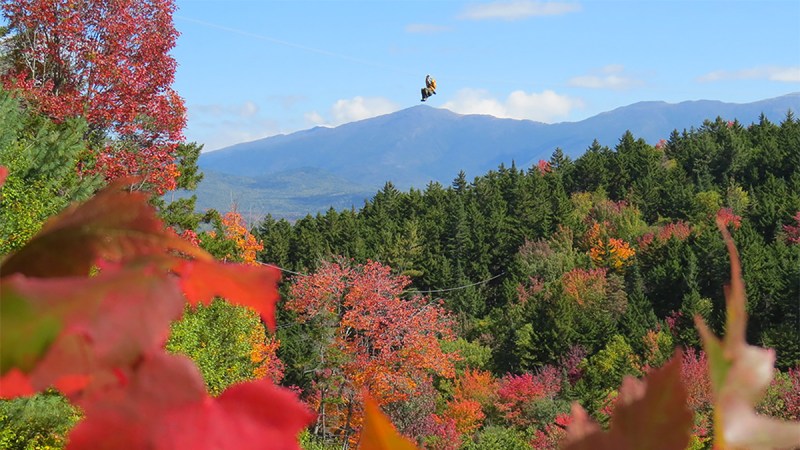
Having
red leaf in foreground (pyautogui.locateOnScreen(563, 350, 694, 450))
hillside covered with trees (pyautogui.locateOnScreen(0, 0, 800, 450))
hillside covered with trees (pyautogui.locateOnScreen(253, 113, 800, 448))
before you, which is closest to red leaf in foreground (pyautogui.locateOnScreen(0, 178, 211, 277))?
hillside covered with trees (pyautogui.locateOnScreen(0, 0, 800, 450))

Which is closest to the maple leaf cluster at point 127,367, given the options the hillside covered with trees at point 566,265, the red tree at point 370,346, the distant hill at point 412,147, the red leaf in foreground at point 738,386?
the red leaf in foreground at point 738,386

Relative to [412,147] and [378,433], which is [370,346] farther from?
[412,147]

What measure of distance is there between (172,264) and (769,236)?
24042 millimetres

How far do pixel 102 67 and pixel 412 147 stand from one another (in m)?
162

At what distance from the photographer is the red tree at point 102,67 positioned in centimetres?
887

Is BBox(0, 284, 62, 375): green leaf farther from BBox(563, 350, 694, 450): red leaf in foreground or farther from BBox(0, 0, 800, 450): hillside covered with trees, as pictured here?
BBox(563, 350, 694, 450): red leaf in foreground

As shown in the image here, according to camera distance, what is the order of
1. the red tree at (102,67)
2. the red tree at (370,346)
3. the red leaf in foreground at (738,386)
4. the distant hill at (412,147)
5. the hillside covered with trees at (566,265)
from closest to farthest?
the red leaf in foreground at (738,386) < the red tree at (102,67) < the red tree at (370,346) < the hillside covered with trees at (566,265) < the distant hill at (412,147)

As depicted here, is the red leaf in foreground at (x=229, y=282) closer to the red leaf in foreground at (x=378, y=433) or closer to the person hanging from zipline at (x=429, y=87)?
the red leaf in foreground at (x=378, y=433)

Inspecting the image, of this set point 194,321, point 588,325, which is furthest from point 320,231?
point 194,321

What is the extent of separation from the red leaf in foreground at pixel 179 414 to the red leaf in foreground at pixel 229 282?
2cm

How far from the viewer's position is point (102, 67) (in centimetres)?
884

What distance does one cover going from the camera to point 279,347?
18656mm

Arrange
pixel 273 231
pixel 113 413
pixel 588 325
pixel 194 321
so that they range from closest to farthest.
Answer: pixel 113 413 < pixel 194 321 < pixel 588 325 < pixel 273 231

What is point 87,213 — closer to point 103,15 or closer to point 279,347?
point 103,15
